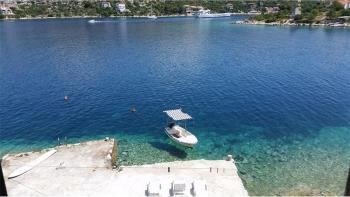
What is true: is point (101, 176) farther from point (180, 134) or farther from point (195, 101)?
point (195, 101)

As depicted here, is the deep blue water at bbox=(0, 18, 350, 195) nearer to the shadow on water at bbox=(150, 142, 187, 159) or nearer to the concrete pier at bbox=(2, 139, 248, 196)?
the shadow on water at bbox=(150, 142, 187, 159)

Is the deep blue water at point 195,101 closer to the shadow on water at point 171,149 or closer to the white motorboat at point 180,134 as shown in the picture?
the shadow on water at point 171,149

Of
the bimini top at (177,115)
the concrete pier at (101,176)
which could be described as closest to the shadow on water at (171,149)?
the concrete pier at (101,176)

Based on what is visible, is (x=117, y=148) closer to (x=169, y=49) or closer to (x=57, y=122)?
(x=57, y=122)

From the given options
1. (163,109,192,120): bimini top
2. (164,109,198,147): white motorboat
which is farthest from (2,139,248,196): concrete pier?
(163,109,192,120): bimini top

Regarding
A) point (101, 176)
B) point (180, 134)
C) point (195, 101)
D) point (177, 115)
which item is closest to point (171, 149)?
point (180, 134)

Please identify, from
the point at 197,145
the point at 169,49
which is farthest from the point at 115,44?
the point at 197,145

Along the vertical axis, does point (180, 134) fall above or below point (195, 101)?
below
